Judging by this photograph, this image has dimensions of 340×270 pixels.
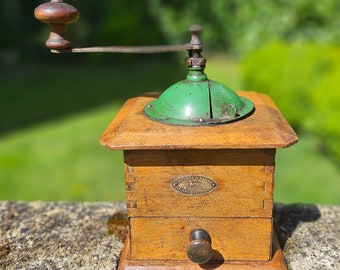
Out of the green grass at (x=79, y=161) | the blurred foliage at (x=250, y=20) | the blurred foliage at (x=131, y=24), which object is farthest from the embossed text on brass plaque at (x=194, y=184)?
the blurred foliage at (x=131, y=24)

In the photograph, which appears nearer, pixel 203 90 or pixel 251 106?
pixel 203 90

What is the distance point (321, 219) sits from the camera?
6.50 feet

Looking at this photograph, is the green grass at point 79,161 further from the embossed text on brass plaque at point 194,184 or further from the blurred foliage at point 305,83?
the embossed text on brass plaque at point 194,184

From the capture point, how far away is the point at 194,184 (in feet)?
4.87

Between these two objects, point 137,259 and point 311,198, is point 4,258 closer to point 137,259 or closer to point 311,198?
point 137,259

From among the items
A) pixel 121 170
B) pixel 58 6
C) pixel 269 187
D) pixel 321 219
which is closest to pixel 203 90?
pixel 269 187

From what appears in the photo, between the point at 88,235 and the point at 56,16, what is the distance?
2.91 feet

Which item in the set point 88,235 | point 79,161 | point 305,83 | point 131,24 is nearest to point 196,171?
point 88,235

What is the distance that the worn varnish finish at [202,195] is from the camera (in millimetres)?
1399

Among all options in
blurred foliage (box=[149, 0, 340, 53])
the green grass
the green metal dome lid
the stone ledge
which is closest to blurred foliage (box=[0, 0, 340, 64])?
blurred foliage (box=[149, 0, 340, 53])

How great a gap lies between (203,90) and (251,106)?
8.7 inches

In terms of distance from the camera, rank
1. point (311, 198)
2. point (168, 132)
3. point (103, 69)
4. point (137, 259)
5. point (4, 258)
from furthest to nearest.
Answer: point (103, 69)
point (311, 198)
point (4, 258)
point (137, 259)
point (168, 132)

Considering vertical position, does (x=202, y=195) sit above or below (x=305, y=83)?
above

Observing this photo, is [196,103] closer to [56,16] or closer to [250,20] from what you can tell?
[56,16]
